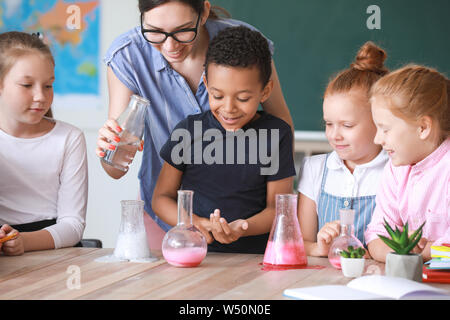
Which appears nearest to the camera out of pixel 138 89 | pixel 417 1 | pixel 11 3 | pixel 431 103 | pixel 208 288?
pixel 208 288

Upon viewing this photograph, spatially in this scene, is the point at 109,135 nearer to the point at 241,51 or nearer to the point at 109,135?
the point at 109,135

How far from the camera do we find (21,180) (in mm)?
1839

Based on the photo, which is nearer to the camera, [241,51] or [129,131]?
[129,131]

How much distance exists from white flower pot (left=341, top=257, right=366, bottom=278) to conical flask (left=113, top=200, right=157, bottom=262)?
46cm

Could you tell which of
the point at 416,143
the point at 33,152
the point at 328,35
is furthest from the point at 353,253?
the point at 328,35

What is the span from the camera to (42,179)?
1845 mm

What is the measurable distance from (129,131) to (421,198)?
31.8 inches

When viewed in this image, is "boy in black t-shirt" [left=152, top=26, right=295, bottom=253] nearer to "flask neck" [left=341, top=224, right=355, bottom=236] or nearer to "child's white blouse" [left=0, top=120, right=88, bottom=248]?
"child's white blouse" [left=0, top=120, right=88, bottom=248]

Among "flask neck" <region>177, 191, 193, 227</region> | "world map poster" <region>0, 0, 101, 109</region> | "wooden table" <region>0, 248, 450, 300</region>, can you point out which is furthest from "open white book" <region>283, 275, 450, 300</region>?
"world map poster" <region>0, 0, 101, 109</region>

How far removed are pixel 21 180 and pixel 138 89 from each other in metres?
0.48

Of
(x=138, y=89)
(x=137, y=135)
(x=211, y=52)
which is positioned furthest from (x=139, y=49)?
(x=137, y=135)

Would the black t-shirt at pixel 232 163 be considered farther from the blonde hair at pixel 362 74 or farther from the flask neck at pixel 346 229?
the flask neck at pixel 346 229

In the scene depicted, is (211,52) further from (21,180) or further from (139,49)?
(21,180)

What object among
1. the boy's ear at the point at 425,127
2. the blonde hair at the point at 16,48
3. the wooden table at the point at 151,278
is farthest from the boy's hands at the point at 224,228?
the blonde hair at the point at 16,48
